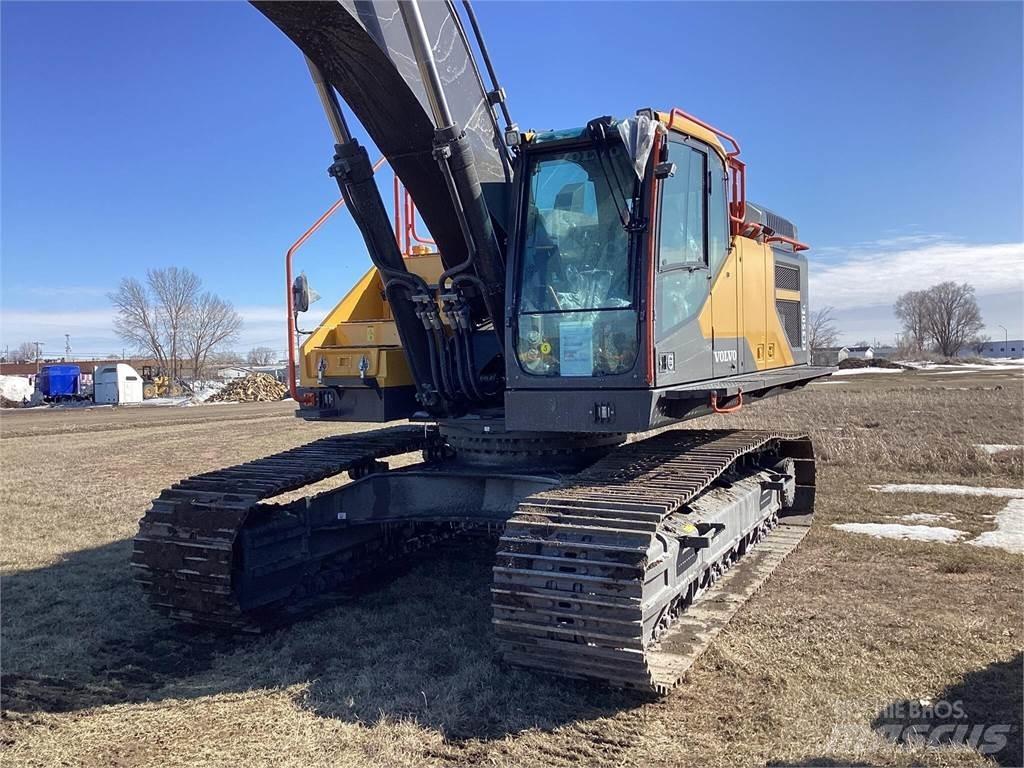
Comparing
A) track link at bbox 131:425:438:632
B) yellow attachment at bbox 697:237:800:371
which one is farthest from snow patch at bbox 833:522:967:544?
track link at bbox 131:425:438:632

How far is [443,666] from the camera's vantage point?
198 inches

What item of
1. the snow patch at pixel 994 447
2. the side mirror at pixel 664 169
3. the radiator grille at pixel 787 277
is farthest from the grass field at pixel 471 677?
the snow patch at pixel 994 447

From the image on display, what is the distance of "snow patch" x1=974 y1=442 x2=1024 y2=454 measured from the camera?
476 inches

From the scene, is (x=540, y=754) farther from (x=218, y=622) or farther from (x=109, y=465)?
(x=109, y=465)

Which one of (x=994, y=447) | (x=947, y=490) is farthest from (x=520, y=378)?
(x=994, y=447)

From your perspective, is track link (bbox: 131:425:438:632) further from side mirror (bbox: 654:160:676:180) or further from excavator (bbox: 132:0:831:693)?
side mirror (bbox: 654:160:676:180)

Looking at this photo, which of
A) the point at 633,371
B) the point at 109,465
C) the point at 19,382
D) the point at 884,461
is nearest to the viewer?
the point at 633,371

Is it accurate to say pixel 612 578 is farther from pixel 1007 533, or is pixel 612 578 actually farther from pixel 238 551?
pixel 1007 533

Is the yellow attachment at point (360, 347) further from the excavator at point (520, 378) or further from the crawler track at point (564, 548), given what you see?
the crawler track at point (564, 548)

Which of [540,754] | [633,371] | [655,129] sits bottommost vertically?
[540,754]

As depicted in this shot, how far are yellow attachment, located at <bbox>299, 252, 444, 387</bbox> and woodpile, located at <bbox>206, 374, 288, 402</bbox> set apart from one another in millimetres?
39934

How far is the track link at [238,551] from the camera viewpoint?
5.46 metres

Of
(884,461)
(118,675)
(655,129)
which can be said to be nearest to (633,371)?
(655,129)

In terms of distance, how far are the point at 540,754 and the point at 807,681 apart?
1.69 meters
